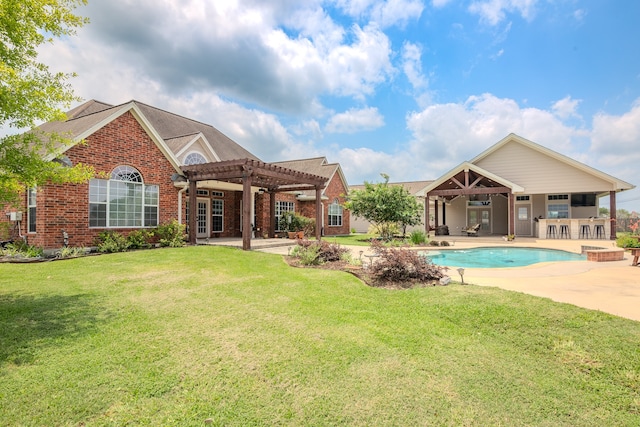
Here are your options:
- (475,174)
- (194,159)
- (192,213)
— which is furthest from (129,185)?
(475,174)

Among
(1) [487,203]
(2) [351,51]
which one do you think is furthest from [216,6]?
(1) [487,203]

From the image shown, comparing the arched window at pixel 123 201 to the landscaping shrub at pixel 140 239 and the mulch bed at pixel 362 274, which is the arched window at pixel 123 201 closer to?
the landscaping shrub at pixel 140 239

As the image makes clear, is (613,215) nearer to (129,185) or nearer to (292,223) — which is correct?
(292,223)

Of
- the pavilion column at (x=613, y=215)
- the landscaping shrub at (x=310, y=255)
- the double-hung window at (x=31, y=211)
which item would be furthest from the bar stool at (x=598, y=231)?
the double-hung window at (x=31, y=211)

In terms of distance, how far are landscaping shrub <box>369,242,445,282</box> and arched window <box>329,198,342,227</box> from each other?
19.8 m

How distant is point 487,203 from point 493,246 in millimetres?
9218

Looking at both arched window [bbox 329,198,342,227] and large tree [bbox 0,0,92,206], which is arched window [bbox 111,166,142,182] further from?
arched window [bbox 329,198,342,227]

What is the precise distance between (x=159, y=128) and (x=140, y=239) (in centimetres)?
1151

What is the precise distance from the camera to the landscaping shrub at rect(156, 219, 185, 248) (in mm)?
14047

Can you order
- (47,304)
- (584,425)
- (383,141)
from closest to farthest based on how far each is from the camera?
(584,425) → (47,304) → (383,141)

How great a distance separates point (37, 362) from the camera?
376cm

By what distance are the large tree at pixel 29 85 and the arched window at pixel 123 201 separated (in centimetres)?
726

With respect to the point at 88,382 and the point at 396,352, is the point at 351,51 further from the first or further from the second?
the point at 88,382

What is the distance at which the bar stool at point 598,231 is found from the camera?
20.1 metres
